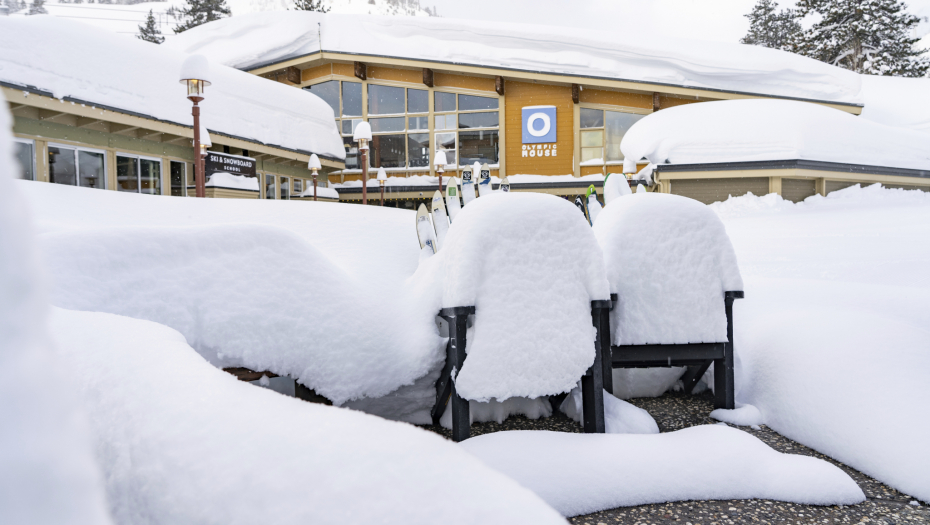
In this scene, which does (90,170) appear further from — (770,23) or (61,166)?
(770,23)

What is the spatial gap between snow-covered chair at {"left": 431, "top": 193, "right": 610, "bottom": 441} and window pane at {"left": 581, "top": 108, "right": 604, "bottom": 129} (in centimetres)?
1538

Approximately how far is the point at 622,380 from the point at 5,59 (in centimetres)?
1039

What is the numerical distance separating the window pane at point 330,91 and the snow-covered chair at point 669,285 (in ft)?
57.8

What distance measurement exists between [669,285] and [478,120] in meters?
15.8

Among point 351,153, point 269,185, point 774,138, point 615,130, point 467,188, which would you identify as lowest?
point 467,188

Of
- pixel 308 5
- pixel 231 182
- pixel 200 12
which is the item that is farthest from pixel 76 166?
pixel 200 12

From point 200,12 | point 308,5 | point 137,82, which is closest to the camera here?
point 137,82

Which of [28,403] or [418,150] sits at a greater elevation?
[418,150]

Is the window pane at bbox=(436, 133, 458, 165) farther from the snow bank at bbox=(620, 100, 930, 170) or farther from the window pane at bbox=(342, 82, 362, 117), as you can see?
the snow bank at bbox=(620, 100, 930, 170)

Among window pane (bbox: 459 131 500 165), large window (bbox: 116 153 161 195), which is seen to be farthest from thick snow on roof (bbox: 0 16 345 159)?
window pane (bbox: 459 131 500 165)

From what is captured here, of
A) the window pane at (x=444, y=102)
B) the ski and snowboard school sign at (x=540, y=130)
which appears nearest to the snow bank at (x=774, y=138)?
→ the ski and snowboard school sign at (x=540, y=130)

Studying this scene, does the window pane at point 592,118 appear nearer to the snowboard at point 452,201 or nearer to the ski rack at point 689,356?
the snowboard at point 452,201

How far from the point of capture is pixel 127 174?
11516 mm

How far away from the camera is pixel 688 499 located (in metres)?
3.27
